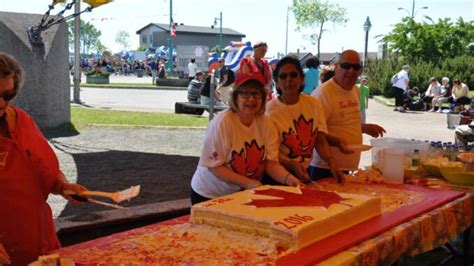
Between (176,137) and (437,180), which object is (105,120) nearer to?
(176,137)

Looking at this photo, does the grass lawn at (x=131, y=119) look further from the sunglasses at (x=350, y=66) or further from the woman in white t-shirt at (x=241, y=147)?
the woman in white t-shirt at (x=241, y=147)

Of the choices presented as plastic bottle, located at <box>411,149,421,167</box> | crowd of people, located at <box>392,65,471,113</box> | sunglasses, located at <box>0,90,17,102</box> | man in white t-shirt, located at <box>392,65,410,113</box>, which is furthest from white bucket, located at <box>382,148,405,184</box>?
man in white t-shirt, located at <box>392,65,410,113</box>

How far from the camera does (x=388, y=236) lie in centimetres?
226

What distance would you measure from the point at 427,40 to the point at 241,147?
29703mm

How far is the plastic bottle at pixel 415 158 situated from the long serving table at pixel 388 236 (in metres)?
0.62

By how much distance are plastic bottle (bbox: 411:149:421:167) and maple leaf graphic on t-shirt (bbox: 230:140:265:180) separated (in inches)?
54.0

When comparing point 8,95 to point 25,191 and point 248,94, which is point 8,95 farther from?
point 248,94

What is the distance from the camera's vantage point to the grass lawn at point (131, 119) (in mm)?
11445

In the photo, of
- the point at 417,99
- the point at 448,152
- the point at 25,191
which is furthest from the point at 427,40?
the point at 25,191

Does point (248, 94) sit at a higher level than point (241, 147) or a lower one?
higher

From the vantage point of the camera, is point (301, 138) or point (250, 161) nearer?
point (250, 161)

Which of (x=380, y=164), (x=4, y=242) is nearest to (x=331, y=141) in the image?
(x=380, y=164)

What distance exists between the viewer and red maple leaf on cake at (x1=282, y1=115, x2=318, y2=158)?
10.7 ft

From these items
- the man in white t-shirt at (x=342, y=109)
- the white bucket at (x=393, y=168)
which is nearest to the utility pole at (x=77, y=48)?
the man in white t-shirt at (x=342, y=109)
